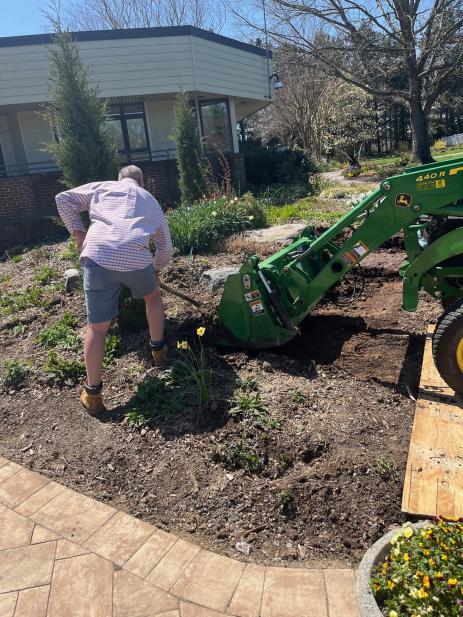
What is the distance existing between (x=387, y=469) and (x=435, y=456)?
0.27m

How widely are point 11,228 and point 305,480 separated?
35.8ft

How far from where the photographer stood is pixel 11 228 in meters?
11.9

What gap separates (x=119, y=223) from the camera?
12.2 ft

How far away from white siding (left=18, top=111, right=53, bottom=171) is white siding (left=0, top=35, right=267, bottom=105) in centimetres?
167

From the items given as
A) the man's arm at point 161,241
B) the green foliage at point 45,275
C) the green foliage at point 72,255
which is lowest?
the green foliage at point 45,275

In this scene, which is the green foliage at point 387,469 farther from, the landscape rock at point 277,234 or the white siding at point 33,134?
the white siding at point 33,134

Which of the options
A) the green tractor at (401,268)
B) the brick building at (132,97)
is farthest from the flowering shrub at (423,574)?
the brick building at (132,97)

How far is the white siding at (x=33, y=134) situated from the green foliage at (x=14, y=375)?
1317 cm

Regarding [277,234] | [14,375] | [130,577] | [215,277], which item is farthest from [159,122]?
[130,577]

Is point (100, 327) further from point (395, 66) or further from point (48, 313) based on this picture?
point (395, 66)

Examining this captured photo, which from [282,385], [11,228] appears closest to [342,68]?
[11,228]

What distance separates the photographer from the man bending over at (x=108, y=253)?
366 cm

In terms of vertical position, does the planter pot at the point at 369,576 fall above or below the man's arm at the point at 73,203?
below

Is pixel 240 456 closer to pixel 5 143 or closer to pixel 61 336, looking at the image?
pixel 61 336
